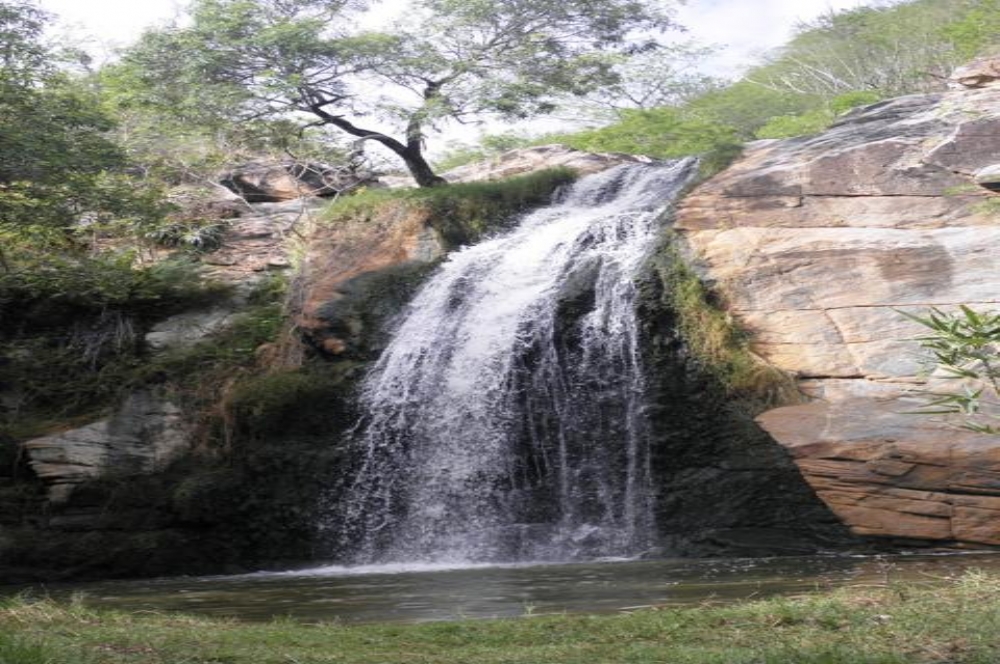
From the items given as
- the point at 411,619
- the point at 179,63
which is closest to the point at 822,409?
the point at 411,619

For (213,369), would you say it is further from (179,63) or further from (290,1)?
(290,1)

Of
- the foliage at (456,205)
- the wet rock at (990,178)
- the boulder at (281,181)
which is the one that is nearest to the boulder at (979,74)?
the wet rock at (990,178)

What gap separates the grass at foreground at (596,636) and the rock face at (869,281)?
4.20m

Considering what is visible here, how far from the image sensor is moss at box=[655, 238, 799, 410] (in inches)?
536

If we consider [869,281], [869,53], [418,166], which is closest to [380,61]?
[418,166]

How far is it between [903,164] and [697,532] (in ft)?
22.8

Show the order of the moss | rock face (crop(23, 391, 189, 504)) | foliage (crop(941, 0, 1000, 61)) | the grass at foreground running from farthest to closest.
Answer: foliage (crop(941, 0, 1000, 61)) < rock face (crop(23, 391, 189, 504)) < the moss < the grass at foreground

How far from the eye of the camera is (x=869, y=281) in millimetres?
13938

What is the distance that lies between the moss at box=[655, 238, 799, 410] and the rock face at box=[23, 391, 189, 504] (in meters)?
7.12

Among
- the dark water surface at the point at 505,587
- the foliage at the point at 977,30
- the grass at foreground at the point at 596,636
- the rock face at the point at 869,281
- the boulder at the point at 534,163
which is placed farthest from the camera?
the foliage at the point at 977,30

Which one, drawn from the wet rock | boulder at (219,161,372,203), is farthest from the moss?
boulder at (219,161,372,203)

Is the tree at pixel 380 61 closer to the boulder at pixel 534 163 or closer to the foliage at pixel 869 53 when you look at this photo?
the boulder at pixel 534 163

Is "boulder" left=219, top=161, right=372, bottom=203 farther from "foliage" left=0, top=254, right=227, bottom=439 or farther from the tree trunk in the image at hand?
"foliage" left=0, top=254, right=227, bottom=439

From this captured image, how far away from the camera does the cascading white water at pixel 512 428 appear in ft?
44.2
